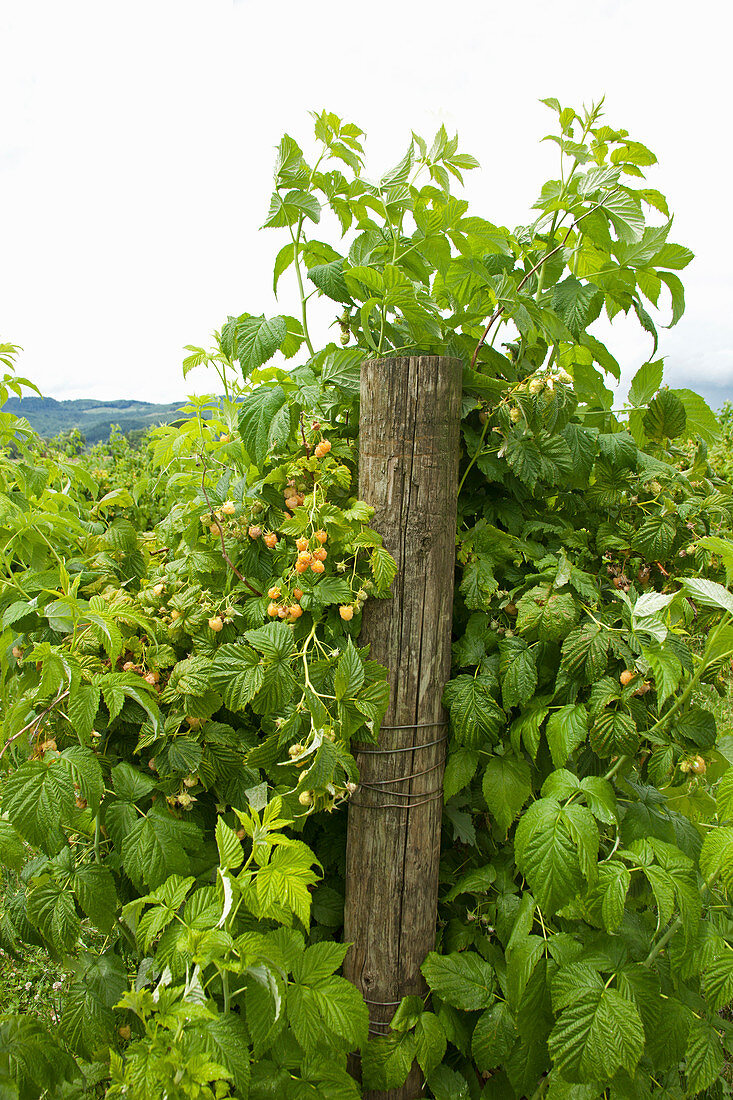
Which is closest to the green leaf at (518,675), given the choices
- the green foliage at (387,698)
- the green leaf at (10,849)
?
the green foliage at (387,698)

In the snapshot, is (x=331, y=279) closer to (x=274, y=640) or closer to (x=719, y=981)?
(x=274, y=640)

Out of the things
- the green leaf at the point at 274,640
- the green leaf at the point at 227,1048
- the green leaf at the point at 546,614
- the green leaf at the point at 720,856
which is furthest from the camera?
the green leaf at the point at 546,614

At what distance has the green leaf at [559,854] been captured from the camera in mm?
1260

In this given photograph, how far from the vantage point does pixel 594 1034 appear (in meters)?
1.23

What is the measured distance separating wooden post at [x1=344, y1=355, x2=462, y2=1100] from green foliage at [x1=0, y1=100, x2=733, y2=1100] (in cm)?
8

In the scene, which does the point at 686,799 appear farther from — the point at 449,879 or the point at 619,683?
the point at 449,879

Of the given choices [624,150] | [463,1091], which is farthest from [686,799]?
[624,150]

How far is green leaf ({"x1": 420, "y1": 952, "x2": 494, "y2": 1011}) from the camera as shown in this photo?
1.56 meters

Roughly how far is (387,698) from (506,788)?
402 millimetres

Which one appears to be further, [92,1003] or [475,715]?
[475,715]

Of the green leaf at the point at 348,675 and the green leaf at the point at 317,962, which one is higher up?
the green leaf at the point at 348,675

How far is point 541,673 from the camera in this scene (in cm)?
159

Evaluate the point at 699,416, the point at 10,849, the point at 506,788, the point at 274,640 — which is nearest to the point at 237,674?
the point at 274,640

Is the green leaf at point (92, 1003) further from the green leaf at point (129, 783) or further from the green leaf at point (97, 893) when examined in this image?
Result: the green leaf at point (129, 783)
